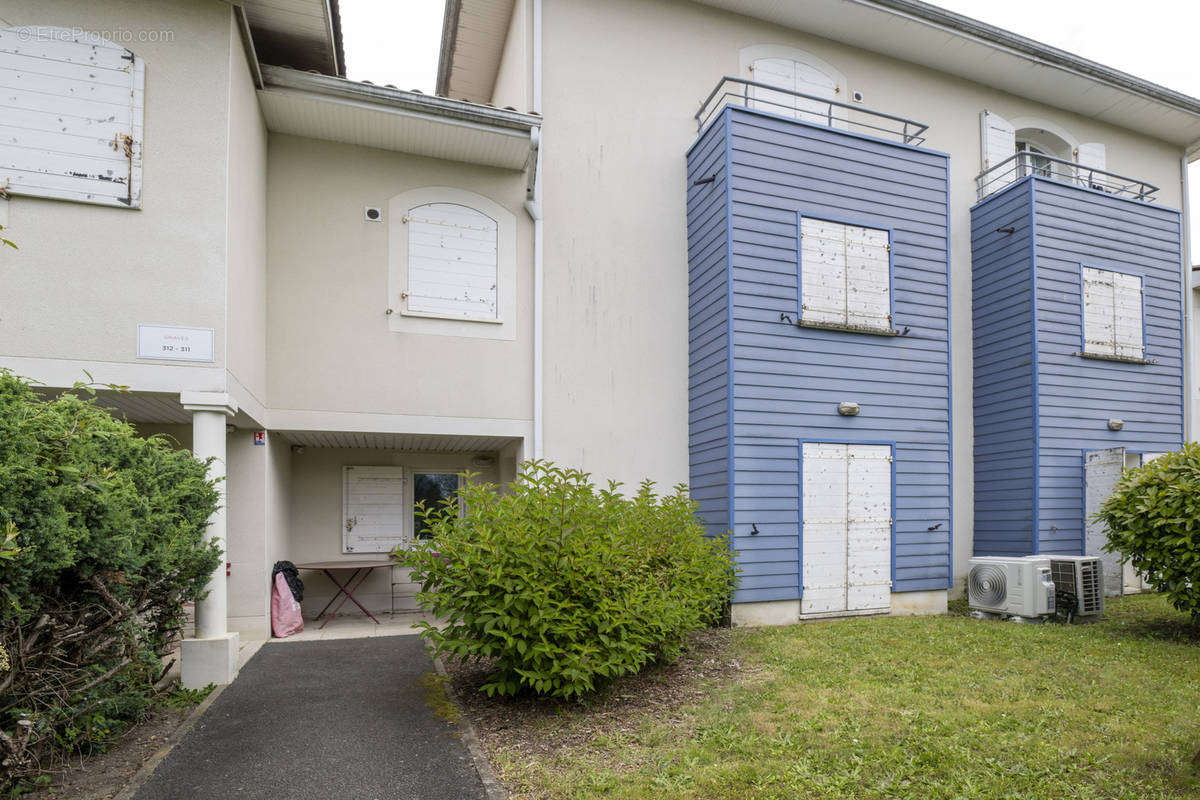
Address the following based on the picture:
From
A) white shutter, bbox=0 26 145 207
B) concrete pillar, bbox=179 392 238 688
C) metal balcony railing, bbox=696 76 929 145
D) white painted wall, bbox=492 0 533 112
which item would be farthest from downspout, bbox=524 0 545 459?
white shutter, bbox=0 26 145 207

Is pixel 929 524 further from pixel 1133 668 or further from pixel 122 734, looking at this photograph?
pixel 122 734

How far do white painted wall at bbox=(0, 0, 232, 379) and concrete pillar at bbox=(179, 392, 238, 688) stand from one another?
43cm

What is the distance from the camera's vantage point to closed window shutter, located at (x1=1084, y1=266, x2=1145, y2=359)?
10258 millimetres

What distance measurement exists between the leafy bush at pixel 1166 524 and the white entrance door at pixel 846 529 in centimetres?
242

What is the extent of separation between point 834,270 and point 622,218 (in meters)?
2.81

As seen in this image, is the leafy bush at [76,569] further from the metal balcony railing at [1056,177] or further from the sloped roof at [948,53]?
the metal balcony railing at [1056,177]

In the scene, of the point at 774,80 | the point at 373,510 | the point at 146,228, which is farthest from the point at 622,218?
the point at 146,228

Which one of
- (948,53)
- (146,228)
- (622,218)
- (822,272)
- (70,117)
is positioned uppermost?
(948,53)

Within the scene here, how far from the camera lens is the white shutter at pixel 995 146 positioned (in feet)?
36.4

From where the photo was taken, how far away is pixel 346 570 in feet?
30.4

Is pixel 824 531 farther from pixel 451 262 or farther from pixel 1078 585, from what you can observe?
pixel 451 262

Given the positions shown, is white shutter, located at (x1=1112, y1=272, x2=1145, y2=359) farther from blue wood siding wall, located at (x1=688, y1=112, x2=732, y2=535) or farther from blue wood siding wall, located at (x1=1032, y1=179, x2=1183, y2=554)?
blue wood siding wall, located at (x1=688, y1=112, x2=732, y2=535)

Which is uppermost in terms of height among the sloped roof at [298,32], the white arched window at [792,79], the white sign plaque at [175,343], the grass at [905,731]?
the white arched window at [792,79]

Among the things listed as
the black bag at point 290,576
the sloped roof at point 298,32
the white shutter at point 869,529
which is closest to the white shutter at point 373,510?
the black bag at point 290,576
